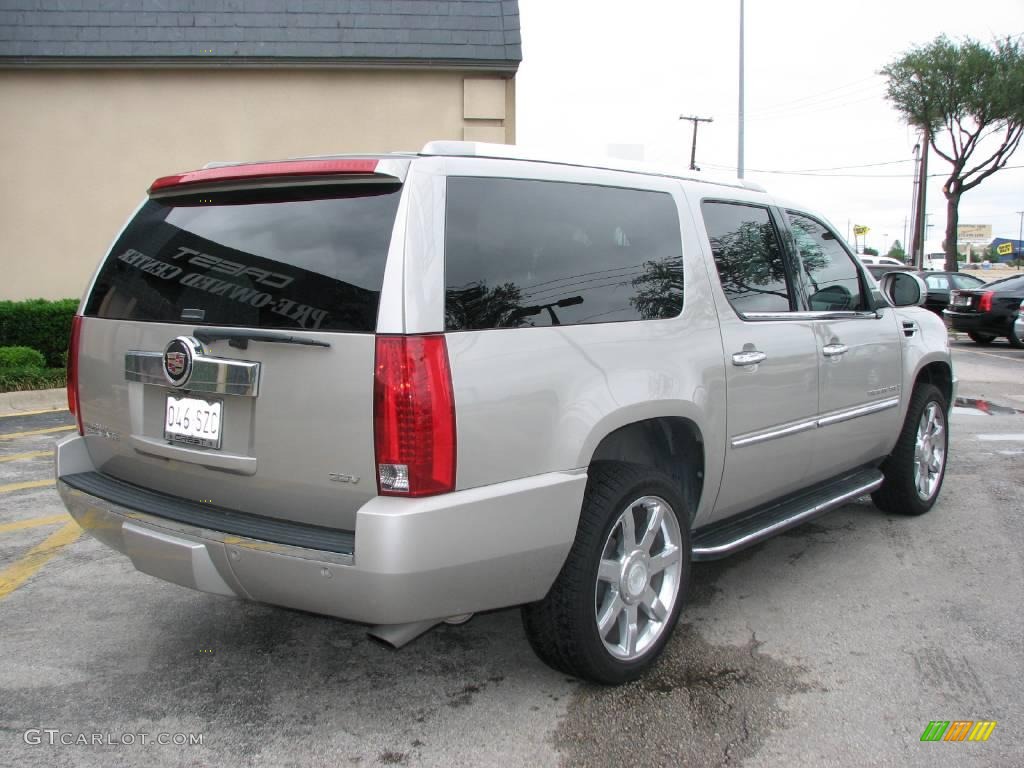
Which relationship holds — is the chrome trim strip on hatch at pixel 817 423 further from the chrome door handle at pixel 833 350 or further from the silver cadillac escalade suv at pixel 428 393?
the chrome door handle at pixel 833 350

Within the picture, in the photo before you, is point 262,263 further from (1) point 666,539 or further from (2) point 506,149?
(1) point 666,539

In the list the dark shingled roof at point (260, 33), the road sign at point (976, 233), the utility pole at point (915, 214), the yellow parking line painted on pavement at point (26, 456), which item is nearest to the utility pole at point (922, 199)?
the utility pole at point (915, 214)

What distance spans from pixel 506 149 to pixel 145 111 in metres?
11.9

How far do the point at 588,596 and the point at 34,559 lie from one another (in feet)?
10.1

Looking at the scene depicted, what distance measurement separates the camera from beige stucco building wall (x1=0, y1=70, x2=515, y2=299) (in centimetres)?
1315

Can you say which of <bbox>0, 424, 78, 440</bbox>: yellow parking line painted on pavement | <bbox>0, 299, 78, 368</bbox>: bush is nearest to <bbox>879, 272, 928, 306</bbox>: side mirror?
<bbox>0, 424, 78, 440</bbox>: yellow parking line painted on pavement

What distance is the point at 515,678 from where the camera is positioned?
329 centimetres

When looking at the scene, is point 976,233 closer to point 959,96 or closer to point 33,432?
point 959,96

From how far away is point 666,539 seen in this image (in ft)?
11.1

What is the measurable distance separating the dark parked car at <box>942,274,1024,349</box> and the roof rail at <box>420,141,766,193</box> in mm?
15460

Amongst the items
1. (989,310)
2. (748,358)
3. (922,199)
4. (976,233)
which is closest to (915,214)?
(922,199)

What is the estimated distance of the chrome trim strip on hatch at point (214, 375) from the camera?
2760 millimetres

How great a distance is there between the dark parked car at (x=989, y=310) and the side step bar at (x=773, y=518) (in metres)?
14.3

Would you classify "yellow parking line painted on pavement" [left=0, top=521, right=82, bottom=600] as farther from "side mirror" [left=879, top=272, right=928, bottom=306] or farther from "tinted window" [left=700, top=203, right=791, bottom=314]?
"side mirror" [left=879, top=272, right=928, bottom=306]
